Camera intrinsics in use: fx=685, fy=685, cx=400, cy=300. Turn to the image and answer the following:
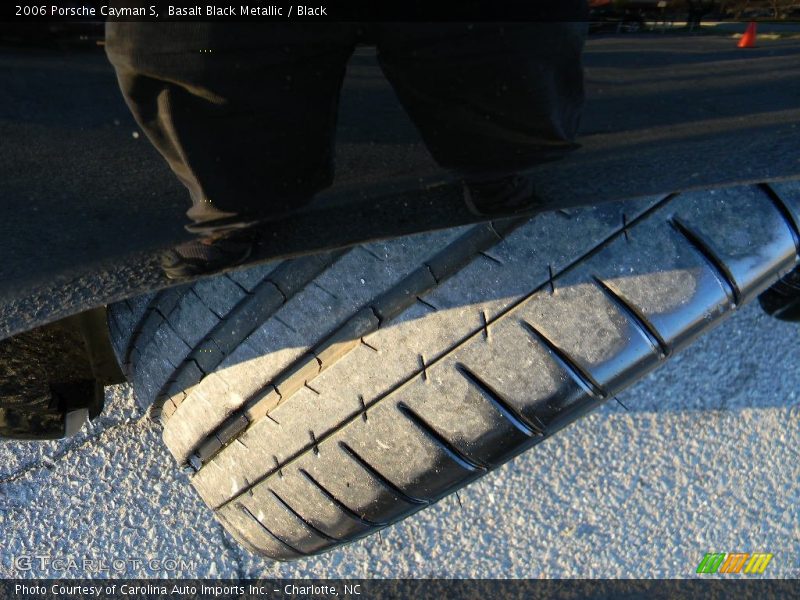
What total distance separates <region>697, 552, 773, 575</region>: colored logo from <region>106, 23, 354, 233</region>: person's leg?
1.29 meters

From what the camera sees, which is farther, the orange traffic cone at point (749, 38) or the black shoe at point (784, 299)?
the black shoe at point (784, 299)

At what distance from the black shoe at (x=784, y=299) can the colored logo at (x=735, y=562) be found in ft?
1.71

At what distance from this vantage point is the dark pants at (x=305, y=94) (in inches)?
21.6

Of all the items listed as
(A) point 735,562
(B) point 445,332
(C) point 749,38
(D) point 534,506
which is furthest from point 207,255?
(A) point 735,562

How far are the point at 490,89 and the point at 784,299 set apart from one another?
112cm

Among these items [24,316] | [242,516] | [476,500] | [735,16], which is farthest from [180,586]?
[735,16]

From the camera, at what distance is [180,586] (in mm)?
1486

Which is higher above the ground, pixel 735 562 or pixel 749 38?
pixel 749 38

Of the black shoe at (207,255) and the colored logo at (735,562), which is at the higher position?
the black shoe at (207,255)

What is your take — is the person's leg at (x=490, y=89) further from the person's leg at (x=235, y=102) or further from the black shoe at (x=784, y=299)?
the black shoe at (x=784, y=299)

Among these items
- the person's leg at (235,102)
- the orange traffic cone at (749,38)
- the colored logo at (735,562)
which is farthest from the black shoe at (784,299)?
the person's leg at (235,102)

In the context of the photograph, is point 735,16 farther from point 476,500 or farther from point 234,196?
point 476,500

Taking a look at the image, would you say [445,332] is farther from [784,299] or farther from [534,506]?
[784,299]

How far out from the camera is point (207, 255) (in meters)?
0.73
